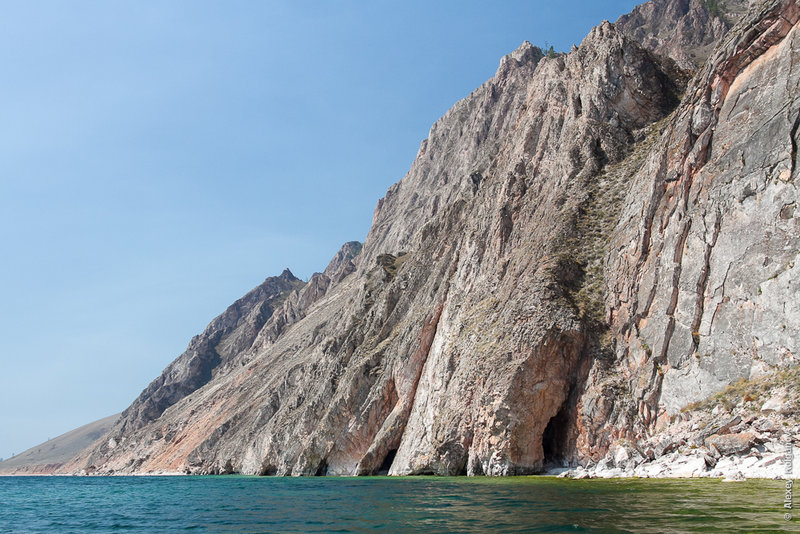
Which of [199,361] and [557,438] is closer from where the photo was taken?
[557,438]

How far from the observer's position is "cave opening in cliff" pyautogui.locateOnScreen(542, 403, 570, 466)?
143 ft

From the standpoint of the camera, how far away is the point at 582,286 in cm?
4934

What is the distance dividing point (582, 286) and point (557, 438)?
12.9 metres

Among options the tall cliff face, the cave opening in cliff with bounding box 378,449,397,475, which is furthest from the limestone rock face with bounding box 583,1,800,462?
the cave opening in cliff with bounding box 378,449,397,475

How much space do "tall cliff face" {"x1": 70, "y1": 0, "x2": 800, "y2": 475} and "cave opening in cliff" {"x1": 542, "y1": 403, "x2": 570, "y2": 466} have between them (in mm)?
157

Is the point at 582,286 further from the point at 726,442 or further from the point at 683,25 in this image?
the point at 683,25

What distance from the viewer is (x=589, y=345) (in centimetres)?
4481

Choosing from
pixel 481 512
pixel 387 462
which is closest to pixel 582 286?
pixel 387 462

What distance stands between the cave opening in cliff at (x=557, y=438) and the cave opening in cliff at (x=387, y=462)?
65.4ft

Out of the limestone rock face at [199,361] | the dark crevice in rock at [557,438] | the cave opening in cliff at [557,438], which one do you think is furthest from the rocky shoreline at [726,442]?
the limestone rock face at [199,361]

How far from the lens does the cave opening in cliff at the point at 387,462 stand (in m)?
61.0

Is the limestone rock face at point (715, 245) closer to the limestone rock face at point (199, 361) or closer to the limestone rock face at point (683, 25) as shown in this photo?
the limestone rock face at point (683, 25)

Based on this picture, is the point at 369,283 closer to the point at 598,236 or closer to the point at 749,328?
the point at 598,236

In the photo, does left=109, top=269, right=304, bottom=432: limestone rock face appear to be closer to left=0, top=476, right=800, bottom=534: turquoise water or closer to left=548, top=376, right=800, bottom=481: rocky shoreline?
left=0, top=476, right=800, bottom=534: turquoise water
